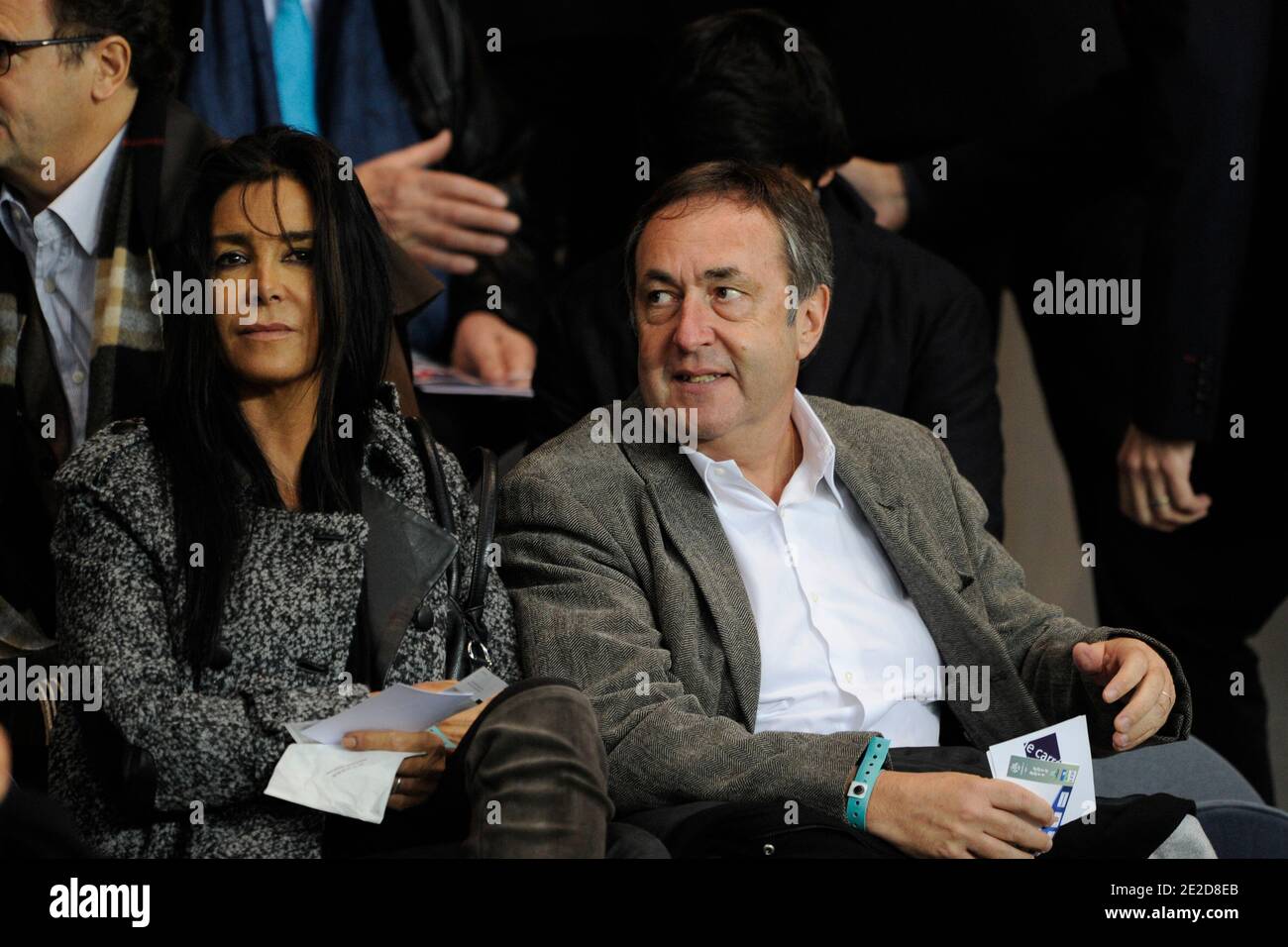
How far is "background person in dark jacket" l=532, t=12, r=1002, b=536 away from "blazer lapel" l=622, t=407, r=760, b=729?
67 centimetres

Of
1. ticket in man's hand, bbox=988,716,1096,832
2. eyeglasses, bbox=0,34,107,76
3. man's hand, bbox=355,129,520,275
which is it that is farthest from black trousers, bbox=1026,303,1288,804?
eyeglasses, bbox=0,34,107,76

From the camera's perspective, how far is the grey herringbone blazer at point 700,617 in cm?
245

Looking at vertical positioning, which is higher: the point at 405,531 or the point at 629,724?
the point at 405,531

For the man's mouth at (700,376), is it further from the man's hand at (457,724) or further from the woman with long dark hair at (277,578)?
the man's hand at (457,724)

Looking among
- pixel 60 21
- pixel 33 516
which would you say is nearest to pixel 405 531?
pixel 33 516

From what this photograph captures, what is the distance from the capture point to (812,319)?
293 centimetres

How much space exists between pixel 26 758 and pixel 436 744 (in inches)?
34.8

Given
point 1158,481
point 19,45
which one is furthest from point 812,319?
point 19,45

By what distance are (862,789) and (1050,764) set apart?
0.87 ft

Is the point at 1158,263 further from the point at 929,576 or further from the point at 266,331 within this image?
the point at 266,331

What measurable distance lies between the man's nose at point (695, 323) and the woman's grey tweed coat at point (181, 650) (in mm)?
582

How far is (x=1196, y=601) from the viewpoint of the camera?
4027 millimetres

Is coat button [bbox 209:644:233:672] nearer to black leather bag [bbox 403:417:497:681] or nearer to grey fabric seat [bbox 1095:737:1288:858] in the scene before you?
black leather bag [bbox 403:417:497:681]
